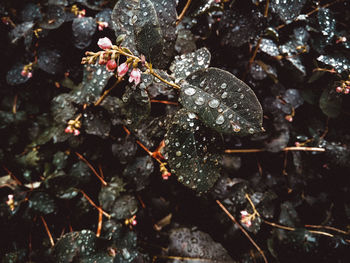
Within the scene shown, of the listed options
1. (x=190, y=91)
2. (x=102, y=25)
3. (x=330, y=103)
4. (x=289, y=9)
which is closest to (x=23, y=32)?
(x=102, y=25)

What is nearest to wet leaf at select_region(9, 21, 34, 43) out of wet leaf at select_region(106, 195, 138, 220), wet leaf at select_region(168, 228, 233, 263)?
wet leaf at select_region(106, 195, 138, 220)

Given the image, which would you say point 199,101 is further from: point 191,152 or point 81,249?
point 81,249

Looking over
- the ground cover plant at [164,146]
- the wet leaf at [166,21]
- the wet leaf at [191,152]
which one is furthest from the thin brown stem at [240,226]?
the wet leaf at [166,21]

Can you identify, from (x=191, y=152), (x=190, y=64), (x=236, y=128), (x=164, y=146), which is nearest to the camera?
(x=236, y=128)

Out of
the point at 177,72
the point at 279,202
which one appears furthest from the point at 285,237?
the point at 177,72

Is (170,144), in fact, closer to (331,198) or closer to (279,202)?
(279,202)


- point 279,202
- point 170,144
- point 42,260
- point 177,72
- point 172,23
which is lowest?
point 42,260

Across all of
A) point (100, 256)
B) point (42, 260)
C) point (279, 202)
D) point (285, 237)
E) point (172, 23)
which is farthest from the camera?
point (279, 202)
